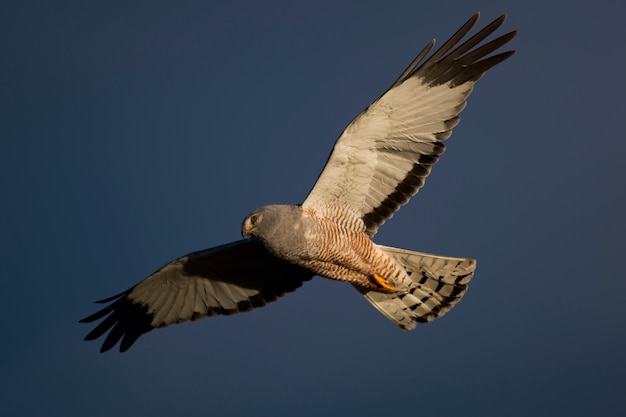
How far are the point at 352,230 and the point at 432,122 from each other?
5.80 feet

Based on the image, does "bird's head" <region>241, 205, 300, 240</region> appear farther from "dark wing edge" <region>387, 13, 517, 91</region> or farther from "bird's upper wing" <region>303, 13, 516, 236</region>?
"dark wing edge" <region>387, 13, 517, 91</region>

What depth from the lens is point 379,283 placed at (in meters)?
10.8

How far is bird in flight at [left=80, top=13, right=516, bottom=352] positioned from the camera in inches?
392

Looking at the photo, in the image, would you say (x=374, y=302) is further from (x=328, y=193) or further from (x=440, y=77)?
(x=440, y=77)

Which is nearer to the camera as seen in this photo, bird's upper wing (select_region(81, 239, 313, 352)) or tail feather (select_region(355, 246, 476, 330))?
tail feather (select_region(355, 246, 476, 330))

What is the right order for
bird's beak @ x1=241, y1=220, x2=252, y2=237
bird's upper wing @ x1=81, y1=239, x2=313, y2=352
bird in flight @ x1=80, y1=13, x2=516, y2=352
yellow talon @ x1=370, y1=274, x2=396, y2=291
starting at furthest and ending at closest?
bird's upper wing @ x1=81, y1=239, x2=313, y2=352 < yellow talon @ x1=370, y1=274, x2=396, y2=291 < bird in flight @ x1=80, y1=13, x2=516, y2=352 < bird's beak @ x1=241, y1=220, x2=252, y2=237

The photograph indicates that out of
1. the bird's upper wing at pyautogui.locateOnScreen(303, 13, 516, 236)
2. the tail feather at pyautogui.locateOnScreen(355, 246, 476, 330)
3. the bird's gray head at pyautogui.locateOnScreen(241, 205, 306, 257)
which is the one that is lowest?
the tail feather at pyautogui.locateOnScreen(355, 246, 476, 330)

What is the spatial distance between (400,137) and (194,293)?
4.02m

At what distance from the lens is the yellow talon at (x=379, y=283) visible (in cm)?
1079

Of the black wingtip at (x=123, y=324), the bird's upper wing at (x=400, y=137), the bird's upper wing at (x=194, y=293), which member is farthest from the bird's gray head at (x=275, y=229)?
the black wingtip at (x=123, y=324)

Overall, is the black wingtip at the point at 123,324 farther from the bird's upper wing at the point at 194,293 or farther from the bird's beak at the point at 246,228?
the bird's beak at the point at 246,228

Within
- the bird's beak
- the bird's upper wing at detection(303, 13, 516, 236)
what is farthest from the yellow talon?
the bird's beak

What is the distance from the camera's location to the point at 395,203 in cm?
1078

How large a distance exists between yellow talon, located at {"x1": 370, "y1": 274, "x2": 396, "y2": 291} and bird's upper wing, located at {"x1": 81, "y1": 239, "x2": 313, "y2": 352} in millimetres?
1192
